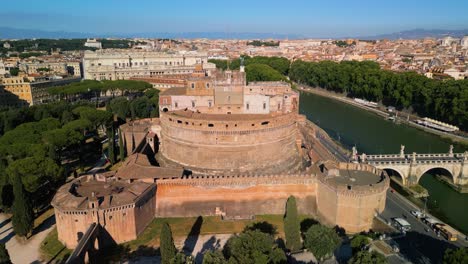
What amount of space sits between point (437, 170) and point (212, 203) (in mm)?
20520

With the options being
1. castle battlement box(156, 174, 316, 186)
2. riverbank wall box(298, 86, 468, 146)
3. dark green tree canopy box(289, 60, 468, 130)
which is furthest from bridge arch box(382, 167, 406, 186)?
dark green tree canopy box(289, 60, 468, 130)

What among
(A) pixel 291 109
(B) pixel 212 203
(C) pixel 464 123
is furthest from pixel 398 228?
(C) pixel 464 123

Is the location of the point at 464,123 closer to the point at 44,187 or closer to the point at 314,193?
the point at 314,193

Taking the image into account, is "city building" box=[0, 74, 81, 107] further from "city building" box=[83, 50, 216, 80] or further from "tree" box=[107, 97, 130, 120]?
"tree" box=[107, 97, 130, 120]

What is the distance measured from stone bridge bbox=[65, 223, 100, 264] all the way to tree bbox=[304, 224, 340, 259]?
34.7 feet

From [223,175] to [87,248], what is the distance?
8980mm

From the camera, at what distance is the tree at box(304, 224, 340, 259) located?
1703 centimetres

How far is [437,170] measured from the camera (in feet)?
102

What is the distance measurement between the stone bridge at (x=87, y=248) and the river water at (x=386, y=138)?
2141 centimetres

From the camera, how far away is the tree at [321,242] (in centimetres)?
1703

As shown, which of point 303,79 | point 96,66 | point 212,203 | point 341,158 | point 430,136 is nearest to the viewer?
point 212,203

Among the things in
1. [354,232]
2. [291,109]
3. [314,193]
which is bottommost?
[354,232]

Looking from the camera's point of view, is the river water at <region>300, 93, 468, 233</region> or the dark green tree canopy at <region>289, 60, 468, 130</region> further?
the dark green tree canopy at <region>289, 60, 468, 130</region>

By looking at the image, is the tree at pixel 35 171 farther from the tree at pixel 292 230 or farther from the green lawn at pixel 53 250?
the tree at pixel 292 230
